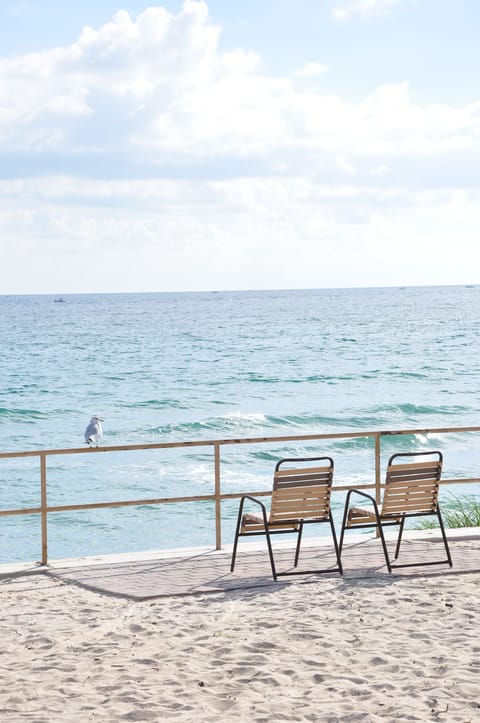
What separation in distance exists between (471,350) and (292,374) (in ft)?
61.8

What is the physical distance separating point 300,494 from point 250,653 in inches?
77.7

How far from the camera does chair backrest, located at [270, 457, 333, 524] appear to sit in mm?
7527

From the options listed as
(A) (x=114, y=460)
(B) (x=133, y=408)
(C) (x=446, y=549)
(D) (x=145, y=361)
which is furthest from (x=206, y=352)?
(C) (x=446, y=549)

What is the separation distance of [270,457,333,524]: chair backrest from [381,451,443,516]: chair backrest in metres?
0.50

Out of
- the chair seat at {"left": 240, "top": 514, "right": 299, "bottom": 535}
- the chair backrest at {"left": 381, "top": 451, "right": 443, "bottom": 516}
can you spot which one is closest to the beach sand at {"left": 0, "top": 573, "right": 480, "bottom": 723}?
the chair seat at {"left": 240, "top": 514, "right": 299, "bottom": 535}

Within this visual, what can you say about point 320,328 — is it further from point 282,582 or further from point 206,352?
point 282,582

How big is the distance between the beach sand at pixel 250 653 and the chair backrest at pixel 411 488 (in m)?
0.59

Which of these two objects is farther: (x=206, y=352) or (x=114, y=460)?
(x=206, y=352)

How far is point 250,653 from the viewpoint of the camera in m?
5.79

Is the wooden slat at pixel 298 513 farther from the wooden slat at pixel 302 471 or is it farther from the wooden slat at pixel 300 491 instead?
the wooden slat at pixel 302 471

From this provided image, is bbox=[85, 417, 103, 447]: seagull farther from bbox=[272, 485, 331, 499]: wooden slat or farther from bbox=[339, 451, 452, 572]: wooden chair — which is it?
bbox=[272, 485, 331, 499]: wooden slat

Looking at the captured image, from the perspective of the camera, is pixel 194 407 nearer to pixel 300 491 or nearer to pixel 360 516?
pixel 360 516

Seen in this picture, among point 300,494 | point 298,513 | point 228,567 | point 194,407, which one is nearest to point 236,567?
point 228,567

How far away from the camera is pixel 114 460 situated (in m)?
24.4
